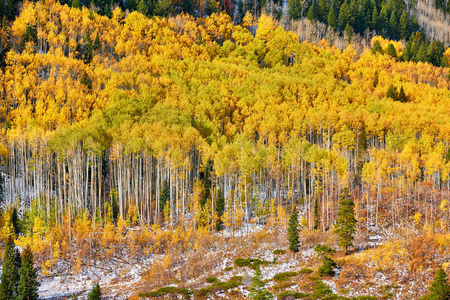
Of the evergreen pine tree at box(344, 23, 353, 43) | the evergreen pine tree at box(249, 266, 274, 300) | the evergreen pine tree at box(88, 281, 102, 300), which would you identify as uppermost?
the evergreen pine tree at box(344, 23, 353, 43)

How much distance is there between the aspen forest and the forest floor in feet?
0.61

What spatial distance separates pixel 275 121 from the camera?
252ft

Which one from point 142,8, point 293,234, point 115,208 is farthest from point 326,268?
point 142,8

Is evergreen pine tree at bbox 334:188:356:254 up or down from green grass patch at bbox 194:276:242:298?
up

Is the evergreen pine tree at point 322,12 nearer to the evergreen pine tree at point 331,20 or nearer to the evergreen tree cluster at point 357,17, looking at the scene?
the evergreen tree cluster at point 357,17

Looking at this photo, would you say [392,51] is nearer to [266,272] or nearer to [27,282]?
[266,272]

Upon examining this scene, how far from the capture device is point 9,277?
37.7 m

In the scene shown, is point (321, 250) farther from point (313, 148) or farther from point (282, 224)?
point (313, 148)

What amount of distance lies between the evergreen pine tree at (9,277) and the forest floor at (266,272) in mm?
3307

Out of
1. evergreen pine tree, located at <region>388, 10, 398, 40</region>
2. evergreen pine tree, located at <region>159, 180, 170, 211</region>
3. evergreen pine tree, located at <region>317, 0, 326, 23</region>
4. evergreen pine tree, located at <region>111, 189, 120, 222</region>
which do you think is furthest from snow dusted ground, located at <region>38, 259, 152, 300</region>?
evergreen pine tree, located at <region>388, 10, 398, 40</region>

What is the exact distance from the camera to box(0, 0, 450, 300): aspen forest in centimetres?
3981

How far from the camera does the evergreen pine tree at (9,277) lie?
36.8 meters

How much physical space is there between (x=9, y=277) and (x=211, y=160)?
108 feet

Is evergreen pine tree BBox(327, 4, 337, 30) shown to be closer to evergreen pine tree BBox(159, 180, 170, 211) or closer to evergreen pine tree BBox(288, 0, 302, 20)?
evergreen pine tree BBox(288, 0, 302, 20)
